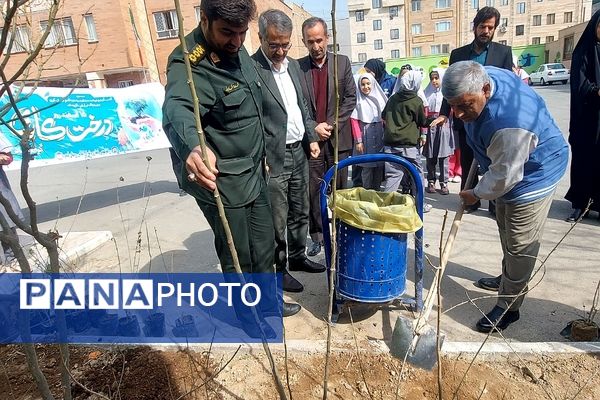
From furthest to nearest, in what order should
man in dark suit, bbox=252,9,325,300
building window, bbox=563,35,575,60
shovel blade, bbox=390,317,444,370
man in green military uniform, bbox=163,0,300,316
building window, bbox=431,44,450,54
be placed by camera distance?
building window, bbox=431,44,450,54 → building window, bbox=563,35,575,60 → man in dark suit, bbox=252,9,325,300 → shovel blade, bbox=390,317,444,370 → man in green military uniform, bbox=163,0,300,316

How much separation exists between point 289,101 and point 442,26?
50826mm

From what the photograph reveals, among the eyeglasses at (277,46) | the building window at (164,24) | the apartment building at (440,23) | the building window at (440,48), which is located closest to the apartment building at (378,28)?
the apartment building at (440,23)

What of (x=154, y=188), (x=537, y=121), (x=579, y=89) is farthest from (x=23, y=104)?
(x=579, y=89)

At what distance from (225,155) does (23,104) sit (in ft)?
14.5

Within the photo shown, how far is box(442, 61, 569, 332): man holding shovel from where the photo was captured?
6.61 feet

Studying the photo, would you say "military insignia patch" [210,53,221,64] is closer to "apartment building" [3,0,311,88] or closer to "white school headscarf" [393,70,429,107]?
"white school headscarf" [393,70,429,107]

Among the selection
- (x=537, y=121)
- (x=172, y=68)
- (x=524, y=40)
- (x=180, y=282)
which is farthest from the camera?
(x=524, y=40)

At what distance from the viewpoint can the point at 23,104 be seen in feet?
16.8

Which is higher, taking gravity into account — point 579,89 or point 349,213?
point 579,89

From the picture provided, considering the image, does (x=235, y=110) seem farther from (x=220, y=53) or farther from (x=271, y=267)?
(x=271, y=267)

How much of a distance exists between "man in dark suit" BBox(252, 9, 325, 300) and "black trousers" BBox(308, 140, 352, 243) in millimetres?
362

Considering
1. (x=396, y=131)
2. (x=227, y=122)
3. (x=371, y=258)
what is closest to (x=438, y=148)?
(x=396, y=131)

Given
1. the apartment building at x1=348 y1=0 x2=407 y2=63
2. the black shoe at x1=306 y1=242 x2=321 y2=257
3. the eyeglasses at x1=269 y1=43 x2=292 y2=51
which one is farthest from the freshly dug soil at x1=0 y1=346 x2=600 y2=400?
the apartment building at x1=348 y1=0 x2=407 y2=63

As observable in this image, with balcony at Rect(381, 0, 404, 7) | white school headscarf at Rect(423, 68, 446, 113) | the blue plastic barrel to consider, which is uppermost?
balcony at Rect(381, 0, 404, 7)
